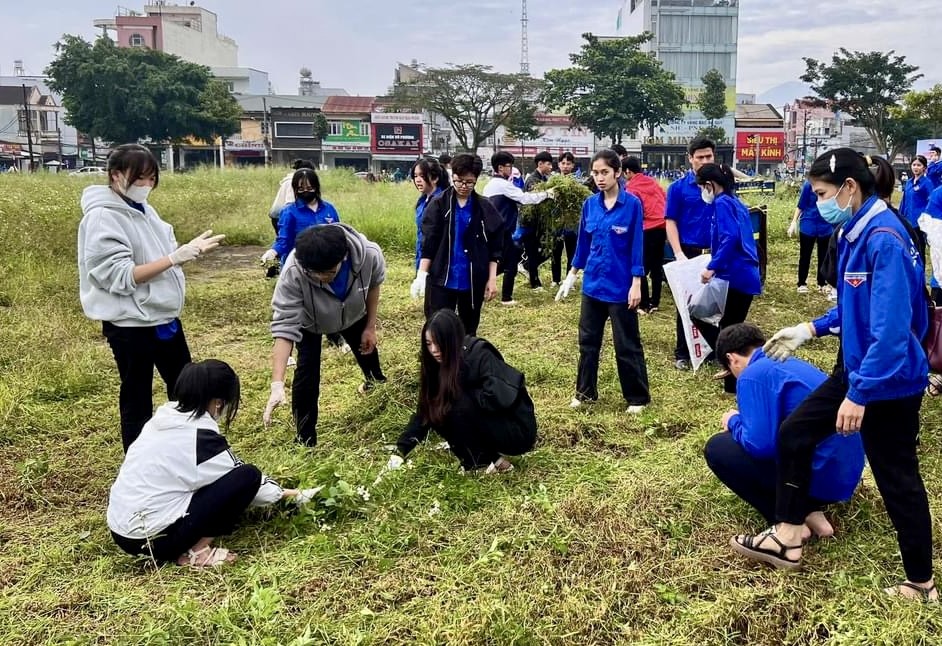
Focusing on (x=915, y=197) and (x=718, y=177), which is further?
(x=915, y=197)

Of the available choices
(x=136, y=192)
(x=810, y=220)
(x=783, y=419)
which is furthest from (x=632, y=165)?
(x=136, y=192)

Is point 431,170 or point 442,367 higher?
point 431,170

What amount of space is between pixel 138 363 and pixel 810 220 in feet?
22.8

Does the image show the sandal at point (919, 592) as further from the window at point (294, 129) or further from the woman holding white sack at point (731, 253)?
the window at point (294, 129)

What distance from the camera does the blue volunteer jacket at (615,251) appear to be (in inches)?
170

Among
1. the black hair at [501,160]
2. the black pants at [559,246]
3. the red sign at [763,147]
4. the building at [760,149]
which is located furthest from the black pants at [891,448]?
the red sign at [763,147]

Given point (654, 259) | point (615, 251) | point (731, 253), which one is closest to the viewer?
point (615, 251)

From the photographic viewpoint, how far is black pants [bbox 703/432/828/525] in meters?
2.76

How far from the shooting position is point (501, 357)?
355 cm

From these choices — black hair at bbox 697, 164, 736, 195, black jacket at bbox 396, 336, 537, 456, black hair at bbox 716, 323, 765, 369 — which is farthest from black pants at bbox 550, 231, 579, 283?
black hair at bbox 716, 323, 765, 369

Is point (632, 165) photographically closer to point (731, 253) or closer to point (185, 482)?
point (731, 253)

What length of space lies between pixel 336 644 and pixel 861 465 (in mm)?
1950

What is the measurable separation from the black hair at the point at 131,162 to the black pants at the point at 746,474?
271cm

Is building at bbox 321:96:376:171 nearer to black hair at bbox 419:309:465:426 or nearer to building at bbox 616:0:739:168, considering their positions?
building at bbox 616:0:739:168
